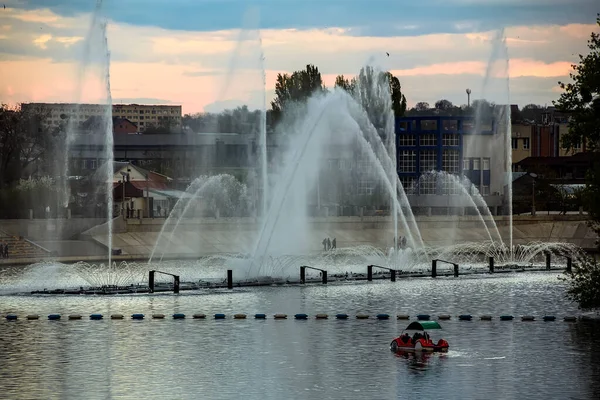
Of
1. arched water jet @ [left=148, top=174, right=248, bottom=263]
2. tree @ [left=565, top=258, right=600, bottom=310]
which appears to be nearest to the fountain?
arched water jet @ [left=148, top=174, right=248, bottom=263]

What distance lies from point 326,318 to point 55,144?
10030 cm

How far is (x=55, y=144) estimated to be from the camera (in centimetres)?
15362

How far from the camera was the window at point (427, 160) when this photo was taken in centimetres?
16575

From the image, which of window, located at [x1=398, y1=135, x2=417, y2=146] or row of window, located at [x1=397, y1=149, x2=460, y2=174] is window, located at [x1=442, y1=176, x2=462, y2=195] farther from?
window, located at [x1=398, y1=135, x2=417, y2=146]

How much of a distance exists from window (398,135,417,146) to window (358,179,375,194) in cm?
861

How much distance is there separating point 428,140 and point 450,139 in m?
2.97

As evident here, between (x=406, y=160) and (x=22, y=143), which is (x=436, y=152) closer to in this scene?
(x=406, y=160)

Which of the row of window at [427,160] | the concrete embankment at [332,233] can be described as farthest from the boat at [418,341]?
the row of window at [427,160]

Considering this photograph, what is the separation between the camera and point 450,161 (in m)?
169

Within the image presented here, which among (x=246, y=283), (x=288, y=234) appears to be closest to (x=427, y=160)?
(x=288, y=234)

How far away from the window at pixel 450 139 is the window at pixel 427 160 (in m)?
2.22

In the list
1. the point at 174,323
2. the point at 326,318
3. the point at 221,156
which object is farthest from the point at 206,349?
the point at 221,156

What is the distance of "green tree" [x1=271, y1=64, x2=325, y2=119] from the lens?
17475cm

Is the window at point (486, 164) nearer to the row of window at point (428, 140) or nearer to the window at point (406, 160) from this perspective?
the row of window at point (428, 140)
